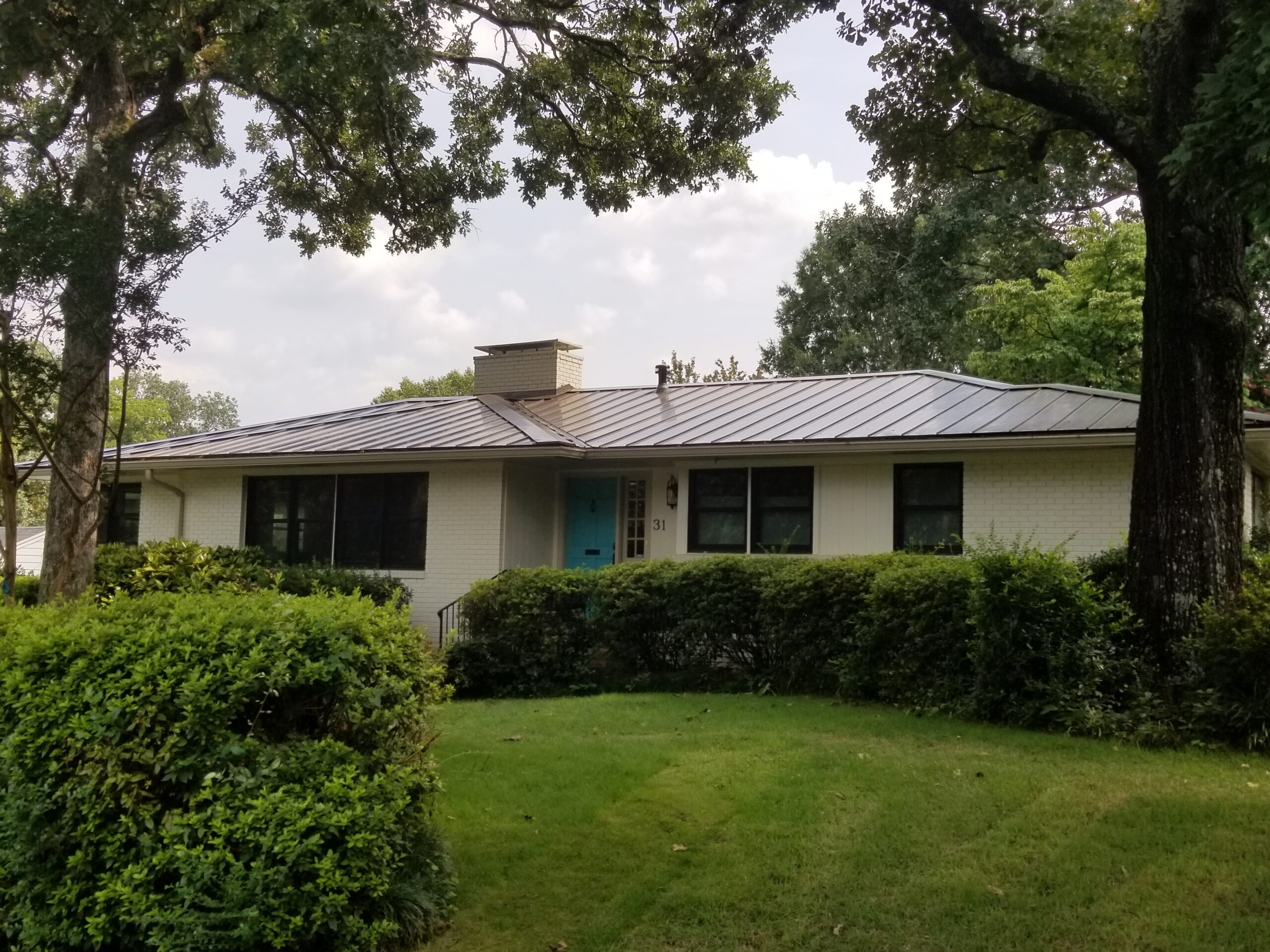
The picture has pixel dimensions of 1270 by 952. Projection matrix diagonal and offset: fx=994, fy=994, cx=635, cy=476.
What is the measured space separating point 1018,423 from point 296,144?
1300 centimetres

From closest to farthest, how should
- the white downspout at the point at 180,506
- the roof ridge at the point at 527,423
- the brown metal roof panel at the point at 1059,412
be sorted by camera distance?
the brown metal roof panel at the point at 1059,412 → the roof ridge at the point at 527,423 → the white downspout at the point at 180,506

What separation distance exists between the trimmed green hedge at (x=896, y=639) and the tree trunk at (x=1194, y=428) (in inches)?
12.1

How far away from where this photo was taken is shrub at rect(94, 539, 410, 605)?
1406 centimetres

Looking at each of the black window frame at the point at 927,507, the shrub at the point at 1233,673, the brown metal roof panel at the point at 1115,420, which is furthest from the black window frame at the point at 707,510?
the shrub at the point at 1233,673

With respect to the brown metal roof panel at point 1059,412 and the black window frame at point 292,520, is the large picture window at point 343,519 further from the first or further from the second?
the brown metal roof panel at point 1059,412

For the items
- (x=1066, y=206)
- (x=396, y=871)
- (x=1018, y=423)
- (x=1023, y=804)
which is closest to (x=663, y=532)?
(x=1018, y=423)

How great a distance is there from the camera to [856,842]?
561 cm

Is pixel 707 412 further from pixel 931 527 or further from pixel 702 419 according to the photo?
pixel 931 527

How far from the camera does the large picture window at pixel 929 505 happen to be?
12812 mm

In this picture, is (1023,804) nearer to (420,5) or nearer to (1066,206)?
(420,5)

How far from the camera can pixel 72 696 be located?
4578 millimetres

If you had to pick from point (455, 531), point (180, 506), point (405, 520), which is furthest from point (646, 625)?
point (180, 506)

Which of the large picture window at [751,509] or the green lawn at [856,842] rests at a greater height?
the large picture window at [751,509]

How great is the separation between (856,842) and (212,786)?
3.43 meters
